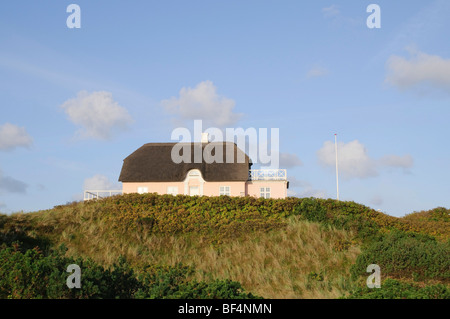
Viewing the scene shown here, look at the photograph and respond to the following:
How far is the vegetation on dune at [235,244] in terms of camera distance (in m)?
14.4

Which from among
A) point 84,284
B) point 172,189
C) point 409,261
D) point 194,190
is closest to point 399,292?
point 409,261

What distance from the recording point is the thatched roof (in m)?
36.6

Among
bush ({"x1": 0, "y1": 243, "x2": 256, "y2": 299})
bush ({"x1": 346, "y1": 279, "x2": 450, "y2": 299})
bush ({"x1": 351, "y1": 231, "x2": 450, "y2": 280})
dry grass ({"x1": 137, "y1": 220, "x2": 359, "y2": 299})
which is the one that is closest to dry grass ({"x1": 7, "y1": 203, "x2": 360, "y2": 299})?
dry grass ({"x1": 137, "y1": 220, "x2": 359, "y2": 299})

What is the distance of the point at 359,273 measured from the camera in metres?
16.2

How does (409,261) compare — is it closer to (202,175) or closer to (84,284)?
(84,284)

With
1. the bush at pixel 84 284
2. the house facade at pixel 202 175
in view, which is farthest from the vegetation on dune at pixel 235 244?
the house facade at pixel 202 175

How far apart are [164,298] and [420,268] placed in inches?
423

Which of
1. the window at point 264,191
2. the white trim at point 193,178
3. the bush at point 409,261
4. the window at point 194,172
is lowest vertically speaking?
the bush at point 409,261

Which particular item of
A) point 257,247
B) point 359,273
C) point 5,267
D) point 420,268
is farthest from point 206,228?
point 5,267

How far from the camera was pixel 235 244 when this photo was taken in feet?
68.3

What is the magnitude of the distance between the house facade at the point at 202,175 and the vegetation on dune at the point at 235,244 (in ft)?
36.4

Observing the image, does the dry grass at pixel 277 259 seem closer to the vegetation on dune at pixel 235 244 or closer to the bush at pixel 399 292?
the vegetation on dune at pixel 235 244
